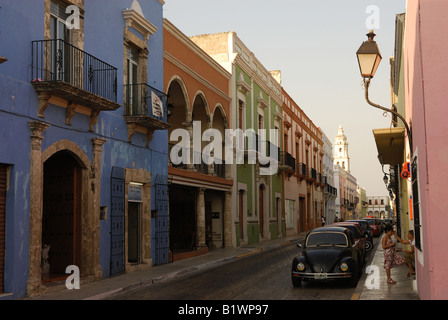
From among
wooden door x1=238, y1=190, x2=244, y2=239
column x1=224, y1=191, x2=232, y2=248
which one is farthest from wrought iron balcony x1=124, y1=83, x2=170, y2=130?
wooden door x1=238, y1=190, x2=244, y2=239

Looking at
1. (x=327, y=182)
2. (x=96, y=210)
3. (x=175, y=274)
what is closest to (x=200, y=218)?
(x=175, y=274)

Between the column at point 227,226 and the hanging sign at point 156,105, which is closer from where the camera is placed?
the hanging sign at point 156,105

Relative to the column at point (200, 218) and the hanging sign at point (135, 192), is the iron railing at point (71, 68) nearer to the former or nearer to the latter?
the hanging sign at point (135, 192)

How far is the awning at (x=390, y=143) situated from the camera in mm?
15180

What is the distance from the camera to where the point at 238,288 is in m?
13.4

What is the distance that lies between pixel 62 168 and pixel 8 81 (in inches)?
151

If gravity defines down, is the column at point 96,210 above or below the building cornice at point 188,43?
below

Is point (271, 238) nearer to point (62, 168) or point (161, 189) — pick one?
point (161, 189)

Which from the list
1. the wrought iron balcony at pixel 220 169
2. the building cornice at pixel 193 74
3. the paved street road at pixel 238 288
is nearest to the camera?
the paved street road at pixel 238 288

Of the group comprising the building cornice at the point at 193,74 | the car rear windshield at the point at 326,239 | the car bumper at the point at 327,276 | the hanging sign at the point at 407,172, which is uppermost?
the building cornice at the point at 193,74

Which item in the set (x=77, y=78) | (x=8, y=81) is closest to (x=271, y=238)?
(x=77, y=78)

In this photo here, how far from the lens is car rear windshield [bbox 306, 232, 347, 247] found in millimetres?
14094

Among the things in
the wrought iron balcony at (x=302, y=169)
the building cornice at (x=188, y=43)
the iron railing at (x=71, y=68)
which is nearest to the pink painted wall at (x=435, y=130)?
the iron railing at (x=71, y=68)

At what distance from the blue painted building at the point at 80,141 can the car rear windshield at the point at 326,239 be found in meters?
5.94
